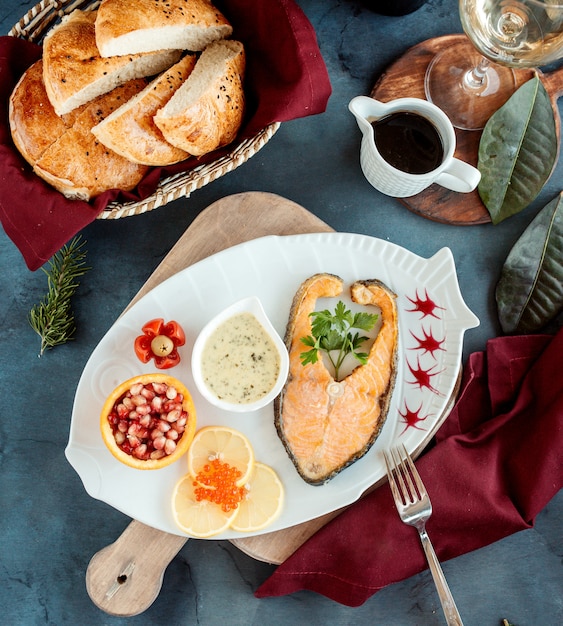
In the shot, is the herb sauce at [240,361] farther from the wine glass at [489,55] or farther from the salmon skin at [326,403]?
the wine glass at [489,55]

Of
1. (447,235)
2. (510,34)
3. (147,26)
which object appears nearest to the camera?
(147,26)

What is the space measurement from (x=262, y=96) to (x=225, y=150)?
0.63ft

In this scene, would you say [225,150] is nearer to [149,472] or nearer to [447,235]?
[447,235]

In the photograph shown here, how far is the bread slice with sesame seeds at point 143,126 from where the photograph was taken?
163cm

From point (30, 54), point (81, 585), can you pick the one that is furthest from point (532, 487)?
point (30, 54)

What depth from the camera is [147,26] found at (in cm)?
161

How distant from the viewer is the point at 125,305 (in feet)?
6.90

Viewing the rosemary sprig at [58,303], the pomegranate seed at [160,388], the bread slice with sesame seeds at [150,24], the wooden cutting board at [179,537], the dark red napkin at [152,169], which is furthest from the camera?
the rosemary sprig at [58,303]

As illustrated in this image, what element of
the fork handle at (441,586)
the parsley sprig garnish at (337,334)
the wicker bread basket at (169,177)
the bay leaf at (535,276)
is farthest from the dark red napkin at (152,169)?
the fork handle at (441,586)

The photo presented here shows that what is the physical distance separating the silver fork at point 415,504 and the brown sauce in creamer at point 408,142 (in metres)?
0.88

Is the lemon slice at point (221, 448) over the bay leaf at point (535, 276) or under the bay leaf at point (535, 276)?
over

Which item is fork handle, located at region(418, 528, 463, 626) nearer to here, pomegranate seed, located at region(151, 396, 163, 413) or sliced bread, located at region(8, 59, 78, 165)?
pomegranate seed, located at region(151, 396, 163, 413)

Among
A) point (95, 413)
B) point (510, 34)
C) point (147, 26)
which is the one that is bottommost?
point (95, 413)

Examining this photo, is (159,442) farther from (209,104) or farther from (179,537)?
(209,104)
